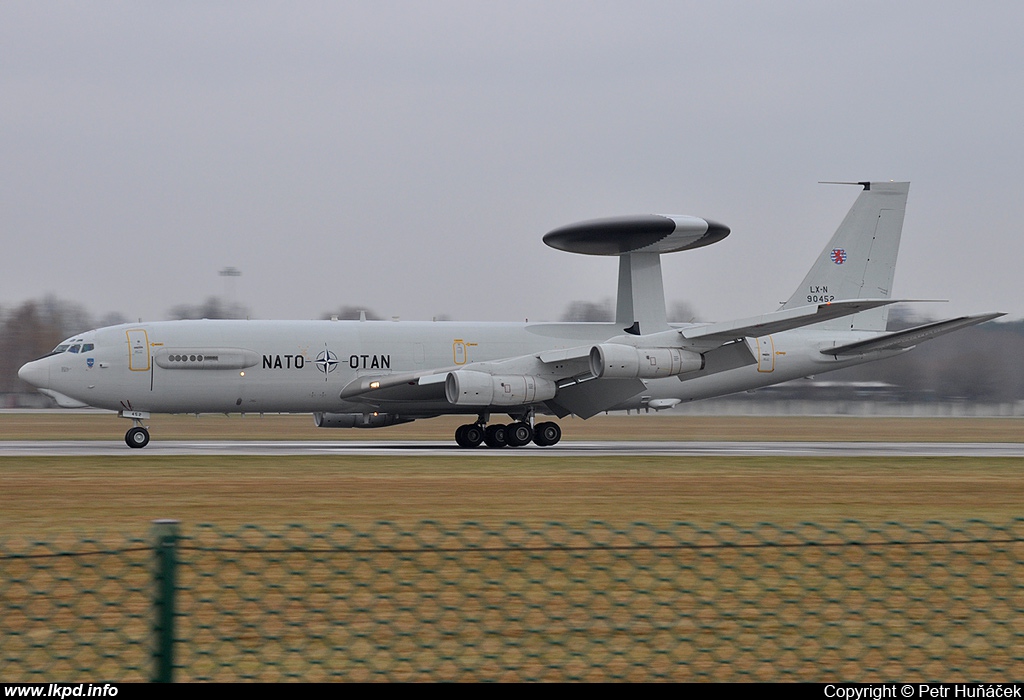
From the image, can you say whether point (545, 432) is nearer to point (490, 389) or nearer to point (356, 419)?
point (490, 389)

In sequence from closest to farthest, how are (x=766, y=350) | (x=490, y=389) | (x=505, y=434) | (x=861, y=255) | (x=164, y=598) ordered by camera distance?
(x=164, y=598), (x=490, y=389), (x=505, y=434), (x=766, y=350), (x=861, y=255)

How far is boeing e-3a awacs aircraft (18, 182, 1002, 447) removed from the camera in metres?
31.3

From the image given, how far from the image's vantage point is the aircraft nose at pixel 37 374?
31.3 m

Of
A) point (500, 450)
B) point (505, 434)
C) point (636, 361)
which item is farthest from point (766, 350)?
point (500, 450)

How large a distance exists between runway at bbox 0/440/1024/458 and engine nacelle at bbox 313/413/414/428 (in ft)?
2.10

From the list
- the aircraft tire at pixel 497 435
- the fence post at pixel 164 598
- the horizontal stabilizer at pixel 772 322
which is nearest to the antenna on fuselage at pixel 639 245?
the horizontal stabilizer at pixel 772 322

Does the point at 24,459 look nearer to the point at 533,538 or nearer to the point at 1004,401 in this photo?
the point at 533,538

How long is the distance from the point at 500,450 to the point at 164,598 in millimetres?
27810

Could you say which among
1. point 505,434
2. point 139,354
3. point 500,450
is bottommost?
point 500,450

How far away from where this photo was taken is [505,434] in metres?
33.8

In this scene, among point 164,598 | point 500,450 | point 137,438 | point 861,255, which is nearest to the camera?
point 164,598

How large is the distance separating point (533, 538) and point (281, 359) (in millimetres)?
21066

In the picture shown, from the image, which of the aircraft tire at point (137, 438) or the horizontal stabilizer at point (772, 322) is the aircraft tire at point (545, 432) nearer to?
the horizontal stabilizer at point (772, 322)

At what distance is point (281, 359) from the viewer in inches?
1267
